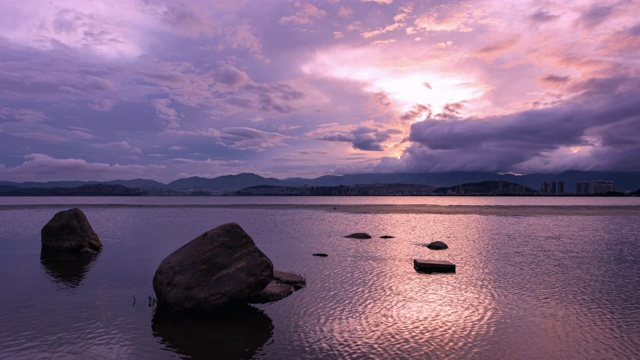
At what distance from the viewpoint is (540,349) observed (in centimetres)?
1603

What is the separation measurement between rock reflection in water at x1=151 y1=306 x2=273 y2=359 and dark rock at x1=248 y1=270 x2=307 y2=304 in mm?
1466

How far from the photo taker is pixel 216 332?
17984 millimetres

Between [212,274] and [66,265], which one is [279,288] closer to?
[212,274]

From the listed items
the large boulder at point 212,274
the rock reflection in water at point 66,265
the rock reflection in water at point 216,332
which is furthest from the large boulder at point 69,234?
the rock reflection in water at point 216,332

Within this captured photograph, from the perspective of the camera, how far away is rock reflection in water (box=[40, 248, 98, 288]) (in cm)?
2931

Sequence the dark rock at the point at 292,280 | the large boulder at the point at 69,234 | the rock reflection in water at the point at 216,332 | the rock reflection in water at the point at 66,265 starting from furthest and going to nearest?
the large boulder at the point at 69,234 < the rock reflection in water at the point at 66,265 < the dark rock at the point at 292,280 < the rock reflection in water at the point at 216,332

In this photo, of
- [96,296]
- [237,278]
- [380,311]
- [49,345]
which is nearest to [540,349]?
[380,311]

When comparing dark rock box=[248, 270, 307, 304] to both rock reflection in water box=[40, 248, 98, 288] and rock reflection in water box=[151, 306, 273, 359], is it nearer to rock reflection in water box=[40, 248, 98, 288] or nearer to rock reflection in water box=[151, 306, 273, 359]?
rock reflection in water box=[151, 306, 273, 359]

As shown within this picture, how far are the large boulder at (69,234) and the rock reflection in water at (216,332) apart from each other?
2695 centimetres

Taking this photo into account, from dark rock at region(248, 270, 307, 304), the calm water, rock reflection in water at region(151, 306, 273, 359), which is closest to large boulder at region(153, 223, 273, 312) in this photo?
rock reflection in water at region(151, 306, 273, 359)

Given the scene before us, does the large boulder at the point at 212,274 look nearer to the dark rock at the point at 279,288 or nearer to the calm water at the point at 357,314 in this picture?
the calm water at the point at 357,314

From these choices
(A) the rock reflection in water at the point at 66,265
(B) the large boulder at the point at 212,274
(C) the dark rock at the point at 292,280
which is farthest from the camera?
(A) the rock reflection in water at the point at 66,265

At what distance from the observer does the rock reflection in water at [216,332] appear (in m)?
15.8

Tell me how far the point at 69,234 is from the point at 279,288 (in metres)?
29.8
